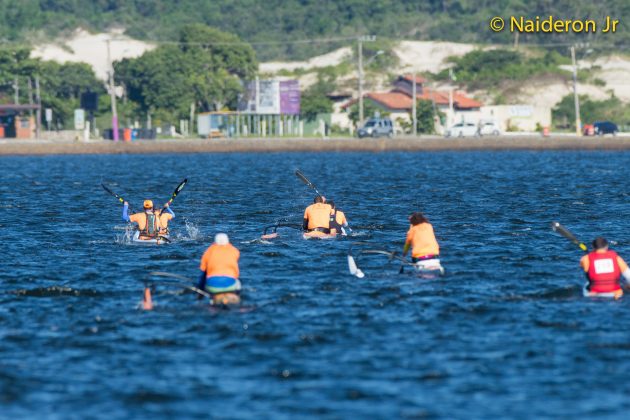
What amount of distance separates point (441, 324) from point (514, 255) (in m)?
11.7

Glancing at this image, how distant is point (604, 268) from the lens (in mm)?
25703

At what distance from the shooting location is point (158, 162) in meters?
106

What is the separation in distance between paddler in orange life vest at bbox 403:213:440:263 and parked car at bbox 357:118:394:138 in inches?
3852

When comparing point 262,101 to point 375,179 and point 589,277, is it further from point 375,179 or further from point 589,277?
point 589,277

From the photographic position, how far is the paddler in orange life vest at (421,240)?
29.8 m

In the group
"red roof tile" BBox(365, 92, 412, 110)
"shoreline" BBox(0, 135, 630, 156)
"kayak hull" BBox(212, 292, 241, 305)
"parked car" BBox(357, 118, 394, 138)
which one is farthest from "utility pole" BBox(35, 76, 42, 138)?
"kayak hull" BBox(212, 292, 241, 305)

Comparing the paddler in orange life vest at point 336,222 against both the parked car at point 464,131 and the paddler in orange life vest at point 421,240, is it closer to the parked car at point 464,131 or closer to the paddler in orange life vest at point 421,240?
Result: the paddler in orange life vest at point 421,240

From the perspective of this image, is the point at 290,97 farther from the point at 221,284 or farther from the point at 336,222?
the point at 221,284

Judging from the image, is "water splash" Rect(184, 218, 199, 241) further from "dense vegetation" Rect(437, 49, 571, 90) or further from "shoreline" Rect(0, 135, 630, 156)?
"dense vegetation" Rect(437, 49, 571, 90)

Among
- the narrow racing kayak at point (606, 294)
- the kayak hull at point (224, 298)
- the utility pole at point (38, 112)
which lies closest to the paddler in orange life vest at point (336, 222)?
the kayak hull at point (224, 298)

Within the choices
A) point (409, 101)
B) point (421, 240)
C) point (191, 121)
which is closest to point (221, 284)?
point (421, 240)

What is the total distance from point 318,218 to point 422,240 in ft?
29.9

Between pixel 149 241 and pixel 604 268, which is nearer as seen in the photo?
pixel 604 268

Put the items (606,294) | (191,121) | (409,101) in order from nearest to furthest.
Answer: (606,294), (191,121), (409,101)
